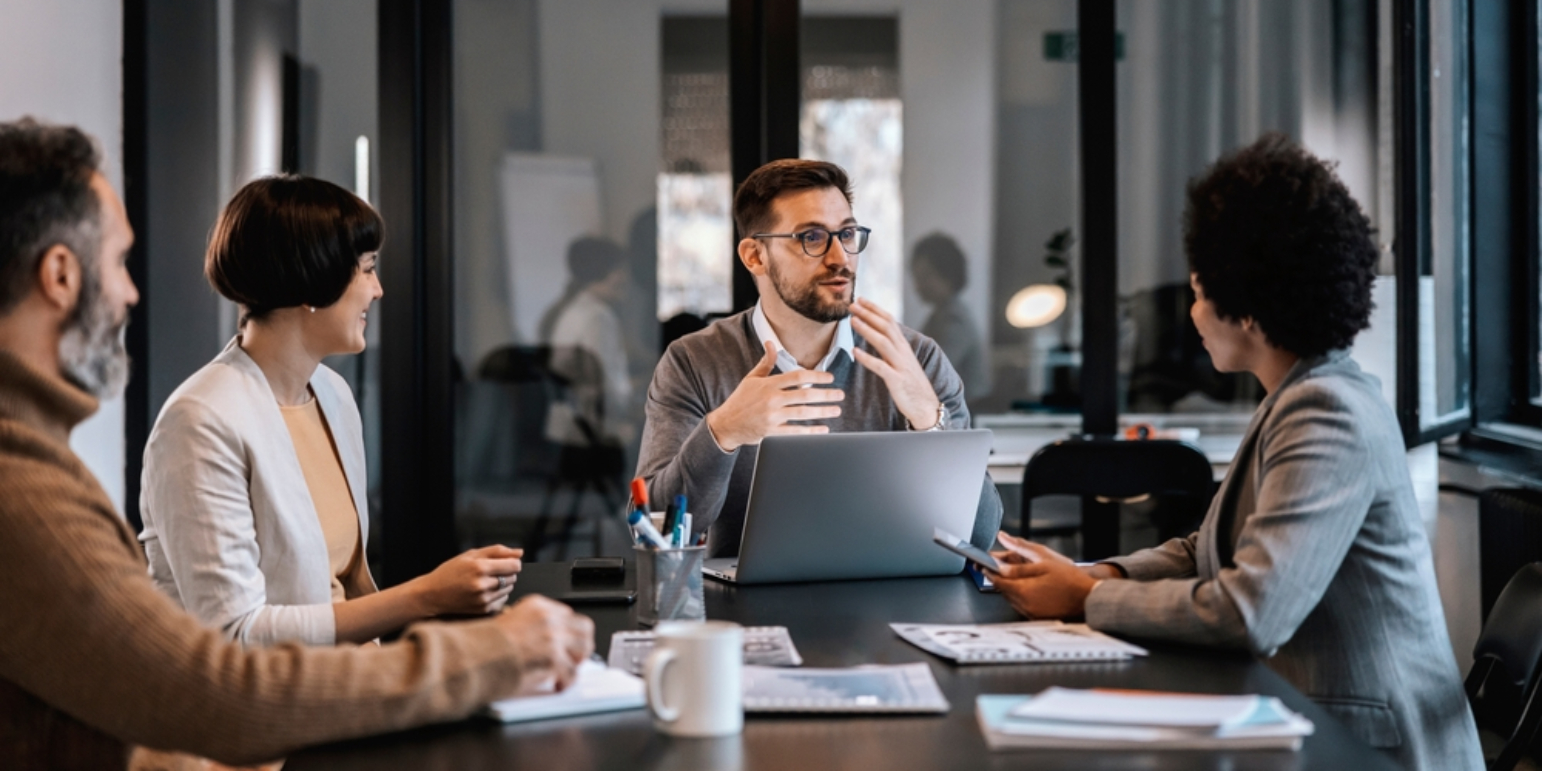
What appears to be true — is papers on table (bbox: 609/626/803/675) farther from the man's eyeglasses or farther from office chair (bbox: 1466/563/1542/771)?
the man's eyeglasses

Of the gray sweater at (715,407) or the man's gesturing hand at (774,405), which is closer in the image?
the man's gesturing hand at (774,405)

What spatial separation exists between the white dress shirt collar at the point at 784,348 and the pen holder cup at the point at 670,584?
96cm

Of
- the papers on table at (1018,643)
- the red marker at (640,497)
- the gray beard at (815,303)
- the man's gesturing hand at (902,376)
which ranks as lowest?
the papers on table at (1018,643)

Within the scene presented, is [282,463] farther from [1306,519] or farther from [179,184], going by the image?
[179,184]

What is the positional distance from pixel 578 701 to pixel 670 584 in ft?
1.28

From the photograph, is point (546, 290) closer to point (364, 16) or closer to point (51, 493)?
point (364, 16)

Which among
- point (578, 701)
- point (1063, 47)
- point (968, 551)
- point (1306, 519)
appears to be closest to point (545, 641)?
point (578, 701)

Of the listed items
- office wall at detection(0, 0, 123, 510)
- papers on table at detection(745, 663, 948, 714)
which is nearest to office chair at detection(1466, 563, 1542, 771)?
papers on table at detection(745, 663, 948, 714)

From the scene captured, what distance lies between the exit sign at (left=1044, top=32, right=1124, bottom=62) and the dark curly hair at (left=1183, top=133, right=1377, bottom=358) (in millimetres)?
2704

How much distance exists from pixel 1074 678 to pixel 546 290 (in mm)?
3061

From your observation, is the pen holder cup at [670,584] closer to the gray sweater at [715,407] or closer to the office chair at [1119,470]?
the gray sweater at [715,407]

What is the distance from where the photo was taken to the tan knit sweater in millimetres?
1039

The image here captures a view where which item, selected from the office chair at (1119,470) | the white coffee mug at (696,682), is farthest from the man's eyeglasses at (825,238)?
the white coffee mug at (696,682)

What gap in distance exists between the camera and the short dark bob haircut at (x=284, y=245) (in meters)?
1.80
